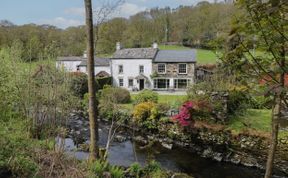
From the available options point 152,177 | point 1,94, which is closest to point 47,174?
point 152,177

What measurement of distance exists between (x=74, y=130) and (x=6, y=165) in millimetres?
12560

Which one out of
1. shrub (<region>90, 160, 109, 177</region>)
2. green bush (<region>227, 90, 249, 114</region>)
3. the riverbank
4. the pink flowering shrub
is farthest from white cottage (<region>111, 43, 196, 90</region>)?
shrub (<region>90, 160, 109, 177</region>)

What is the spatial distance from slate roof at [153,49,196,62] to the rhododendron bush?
1667 cm

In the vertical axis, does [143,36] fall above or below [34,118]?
above

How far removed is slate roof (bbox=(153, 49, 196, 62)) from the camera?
3494 centimetres

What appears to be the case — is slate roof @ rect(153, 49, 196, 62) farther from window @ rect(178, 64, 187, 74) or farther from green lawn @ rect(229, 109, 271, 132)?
green lawn @ rect(229, 109, 271, 132)

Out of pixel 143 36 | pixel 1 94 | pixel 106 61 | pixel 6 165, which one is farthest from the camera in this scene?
pixel 143 36

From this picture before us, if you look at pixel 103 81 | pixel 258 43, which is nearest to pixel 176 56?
pixel 103 81

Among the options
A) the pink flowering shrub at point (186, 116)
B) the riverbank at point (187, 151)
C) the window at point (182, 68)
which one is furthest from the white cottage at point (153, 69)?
the pink flowering shrub at point (186, 116)

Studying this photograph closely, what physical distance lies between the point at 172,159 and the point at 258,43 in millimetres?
11454

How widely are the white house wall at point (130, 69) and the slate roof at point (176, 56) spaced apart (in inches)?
60.1

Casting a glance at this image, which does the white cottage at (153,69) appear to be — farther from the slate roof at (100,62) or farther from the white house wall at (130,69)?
the slate roof at (100,62)

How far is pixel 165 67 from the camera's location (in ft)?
116

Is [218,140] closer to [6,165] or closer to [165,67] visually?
[6,165]
